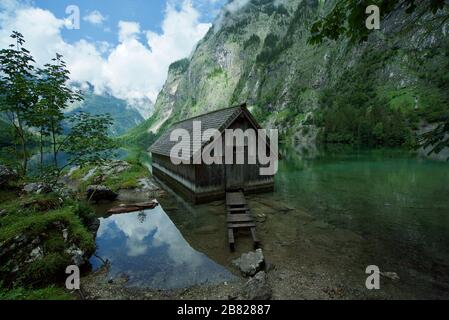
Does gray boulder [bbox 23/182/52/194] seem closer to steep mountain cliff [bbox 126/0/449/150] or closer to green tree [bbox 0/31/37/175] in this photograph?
green tree [bbox 0/31/37/175]

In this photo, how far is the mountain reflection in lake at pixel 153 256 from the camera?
328 inches

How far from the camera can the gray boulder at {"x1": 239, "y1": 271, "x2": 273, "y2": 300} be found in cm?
674

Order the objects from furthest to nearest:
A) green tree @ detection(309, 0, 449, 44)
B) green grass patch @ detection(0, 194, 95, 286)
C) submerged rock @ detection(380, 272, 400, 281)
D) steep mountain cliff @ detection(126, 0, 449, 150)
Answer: steep mountain cliff @ detection(126, 0, 449, 150), submerged rock @ detection(380, 272, 400, 281), green grass patch @ detection(0, 194, 95, 286), green tree @ detection(309, 0, 449, 44)

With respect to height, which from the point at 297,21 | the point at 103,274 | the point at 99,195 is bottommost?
the point at 103,274

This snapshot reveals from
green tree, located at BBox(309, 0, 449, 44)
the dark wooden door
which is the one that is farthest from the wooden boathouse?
green tree, located at BBox(309, 0, 449, 44)

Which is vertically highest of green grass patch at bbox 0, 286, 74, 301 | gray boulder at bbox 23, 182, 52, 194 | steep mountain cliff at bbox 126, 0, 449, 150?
steep mountain cliff at bbox 126, 0, 449, 150

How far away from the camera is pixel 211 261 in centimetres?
943

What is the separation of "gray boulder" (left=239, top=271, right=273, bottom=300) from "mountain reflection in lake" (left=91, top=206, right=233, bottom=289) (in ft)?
3.86

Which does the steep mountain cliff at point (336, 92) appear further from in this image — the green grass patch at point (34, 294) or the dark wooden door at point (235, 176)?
the green grass patch at point (34, 294)

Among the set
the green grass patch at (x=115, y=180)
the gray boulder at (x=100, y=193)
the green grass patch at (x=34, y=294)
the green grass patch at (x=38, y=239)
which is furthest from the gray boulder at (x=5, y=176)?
the green grass patch at (x=115, y=180)
